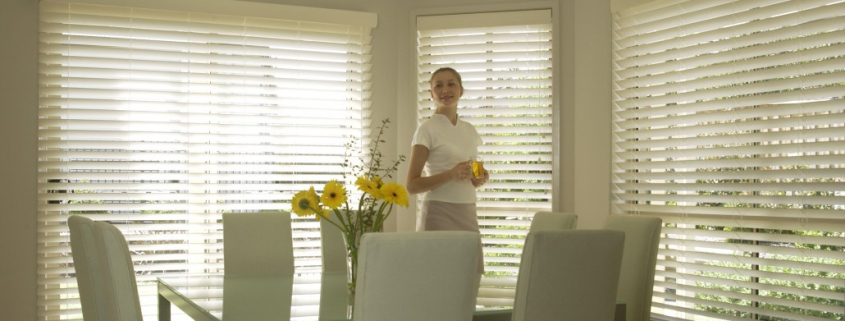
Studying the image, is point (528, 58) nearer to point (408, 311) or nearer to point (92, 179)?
point (92, 179)

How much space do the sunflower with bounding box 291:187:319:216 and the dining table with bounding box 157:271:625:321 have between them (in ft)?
1.03

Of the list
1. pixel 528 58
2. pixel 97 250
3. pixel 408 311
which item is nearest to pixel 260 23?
pixel 528 58

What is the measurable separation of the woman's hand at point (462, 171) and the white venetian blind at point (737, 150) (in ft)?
4.18

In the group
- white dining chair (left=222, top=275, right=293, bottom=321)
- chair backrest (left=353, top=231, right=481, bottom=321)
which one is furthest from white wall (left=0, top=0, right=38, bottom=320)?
chair backrest (left=353, top=231, right=481, bottom=321)

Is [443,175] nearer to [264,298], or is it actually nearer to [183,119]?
[264,298]

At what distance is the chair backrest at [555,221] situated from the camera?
12.0ft

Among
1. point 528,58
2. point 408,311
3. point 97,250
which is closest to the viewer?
point 408,311

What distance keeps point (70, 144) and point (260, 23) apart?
1.37 metres

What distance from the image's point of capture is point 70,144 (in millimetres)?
4961

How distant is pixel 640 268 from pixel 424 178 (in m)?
1.12

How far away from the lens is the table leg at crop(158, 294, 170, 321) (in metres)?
3.78

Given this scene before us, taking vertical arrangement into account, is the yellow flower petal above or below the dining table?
above

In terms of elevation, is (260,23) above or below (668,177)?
above

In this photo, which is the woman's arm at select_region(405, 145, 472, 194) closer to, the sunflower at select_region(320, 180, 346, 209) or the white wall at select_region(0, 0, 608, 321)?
the sunflower at select_region(320, 180, 346, 209)
